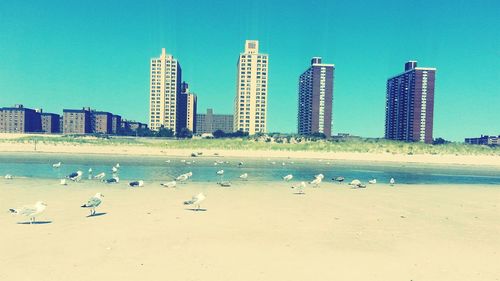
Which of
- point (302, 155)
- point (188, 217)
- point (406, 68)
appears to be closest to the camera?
point (188, 217)

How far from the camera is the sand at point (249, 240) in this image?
940 cm

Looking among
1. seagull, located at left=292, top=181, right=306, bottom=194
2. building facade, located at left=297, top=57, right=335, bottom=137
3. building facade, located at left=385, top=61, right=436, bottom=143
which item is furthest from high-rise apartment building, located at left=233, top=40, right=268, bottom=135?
seagull, located at left=292, top=181, right=306, bottom=194

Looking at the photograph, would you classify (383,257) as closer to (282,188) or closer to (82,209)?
(82,209)

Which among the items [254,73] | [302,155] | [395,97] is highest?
[254,73]

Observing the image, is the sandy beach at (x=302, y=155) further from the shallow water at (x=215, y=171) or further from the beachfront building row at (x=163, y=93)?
the beachfront building row at (x=163, y=93)

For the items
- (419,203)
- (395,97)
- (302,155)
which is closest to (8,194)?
(419,203)

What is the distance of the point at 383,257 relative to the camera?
35.5 feet

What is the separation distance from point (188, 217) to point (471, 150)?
112587mm

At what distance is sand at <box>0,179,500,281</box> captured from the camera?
370 inches

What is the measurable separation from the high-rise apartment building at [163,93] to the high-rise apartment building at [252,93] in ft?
135

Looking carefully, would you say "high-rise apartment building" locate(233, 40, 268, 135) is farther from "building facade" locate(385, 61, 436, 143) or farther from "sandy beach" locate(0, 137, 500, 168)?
"sandy beach" locate(0, 137, 500, 168)

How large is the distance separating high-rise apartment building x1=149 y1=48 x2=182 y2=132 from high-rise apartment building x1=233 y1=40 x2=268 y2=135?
135ft

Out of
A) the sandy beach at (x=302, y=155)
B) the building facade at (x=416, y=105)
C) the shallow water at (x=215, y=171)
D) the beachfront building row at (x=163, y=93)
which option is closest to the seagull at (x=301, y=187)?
the shallow water at (x=215, y=171)

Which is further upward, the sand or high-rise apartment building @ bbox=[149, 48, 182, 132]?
high-rise apartment building @ bbox=[149, 48, 182, 132]
